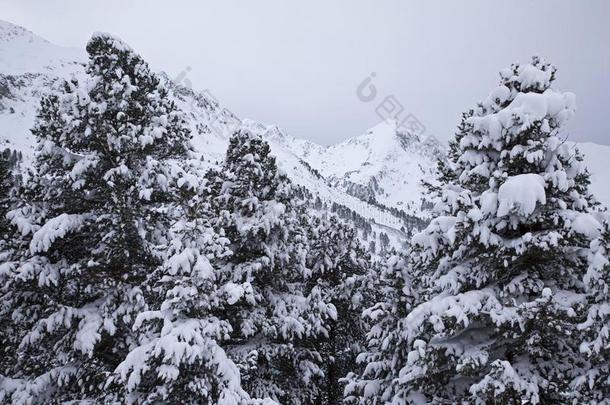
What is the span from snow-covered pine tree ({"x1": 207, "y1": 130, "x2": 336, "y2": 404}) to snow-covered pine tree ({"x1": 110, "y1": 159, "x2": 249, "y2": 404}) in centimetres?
382

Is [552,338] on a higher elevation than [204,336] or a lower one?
lower

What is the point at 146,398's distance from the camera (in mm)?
7258

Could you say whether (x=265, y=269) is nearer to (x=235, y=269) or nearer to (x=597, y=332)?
(x=235, y=269)

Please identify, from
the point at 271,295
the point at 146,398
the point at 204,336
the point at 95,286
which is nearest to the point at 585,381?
the point at 204,336

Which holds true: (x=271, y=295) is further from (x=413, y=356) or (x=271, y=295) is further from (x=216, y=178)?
(x=413, y=356)

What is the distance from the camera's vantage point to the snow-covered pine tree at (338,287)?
17.7 m

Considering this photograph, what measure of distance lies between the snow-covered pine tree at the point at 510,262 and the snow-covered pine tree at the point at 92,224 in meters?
6.65

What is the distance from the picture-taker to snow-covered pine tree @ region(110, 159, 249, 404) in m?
6.78

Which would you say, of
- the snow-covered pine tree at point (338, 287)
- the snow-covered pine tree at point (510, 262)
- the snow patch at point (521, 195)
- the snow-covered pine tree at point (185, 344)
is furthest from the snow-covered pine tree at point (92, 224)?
the snow-covered pine tree at point (338, 287)

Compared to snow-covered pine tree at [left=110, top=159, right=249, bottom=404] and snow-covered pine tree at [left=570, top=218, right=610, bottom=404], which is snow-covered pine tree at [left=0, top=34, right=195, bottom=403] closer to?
snow-covered pine tree at [left=110, top=159, right=249, bottom=404]

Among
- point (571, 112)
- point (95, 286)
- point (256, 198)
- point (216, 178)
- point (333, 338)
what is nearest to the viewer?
point (571, 112)

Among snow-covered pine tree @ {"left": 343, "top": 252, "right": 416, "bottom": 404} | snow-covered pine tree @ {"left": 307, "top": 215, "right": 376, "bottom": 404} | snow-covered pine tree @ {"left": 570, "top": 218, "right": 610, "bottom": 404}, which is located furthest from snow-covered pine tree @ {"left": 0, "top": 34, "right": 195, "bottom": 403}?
snow-covered pine tree @ {"left": 570, "top": 218, "right": 610, "bottom": 404}

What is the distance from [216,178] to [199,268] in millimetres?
7442

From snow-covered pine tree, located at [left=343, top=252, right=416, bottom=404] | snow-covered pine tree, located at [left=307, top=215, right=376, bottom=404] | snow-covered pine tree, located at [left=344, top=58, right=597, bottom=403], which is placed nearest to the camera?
snow-covered pine tree, located at [left=344, top=58, right=597, bottom=403]
